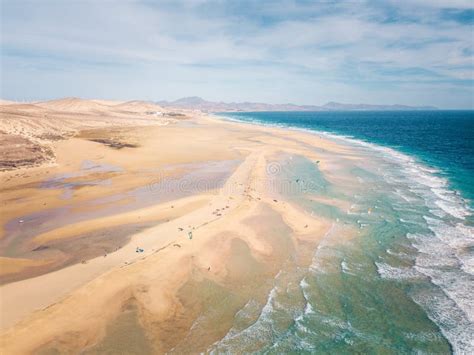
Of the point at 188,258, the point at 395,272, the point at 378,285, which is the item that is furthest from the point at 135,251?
the point at 395,272

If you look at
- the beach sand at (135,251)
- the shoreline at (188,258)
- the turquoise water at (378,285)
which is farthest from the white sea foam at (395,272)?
the beach sand at (135,251)

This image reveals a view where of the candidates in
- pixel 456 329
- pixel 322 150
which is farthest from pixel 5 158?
pixel 322 150

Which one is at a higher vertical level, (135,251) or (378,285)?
(378,285)

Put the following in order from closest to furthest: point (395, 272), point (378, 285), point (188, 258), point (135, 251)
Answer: point (378, 285) < point (395, 272) < point (188, 258) < point (135, 251)

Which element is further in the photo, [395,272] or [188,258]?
[188,258]

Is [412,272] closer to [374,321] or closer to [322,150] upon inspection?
[374,321]

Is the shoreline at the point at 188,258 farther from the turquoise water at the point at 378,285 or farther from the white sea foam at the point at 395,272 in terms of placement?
the white sea foam at the point at 395,272

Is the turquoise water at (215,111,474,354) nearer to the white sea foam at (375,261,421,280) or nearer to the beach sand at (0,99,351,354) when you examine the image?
the white sea foam at (375,261,421,280)

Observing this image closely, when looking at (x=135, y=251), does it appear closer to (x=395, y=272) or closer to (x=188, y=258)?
(x=188, y=258)
